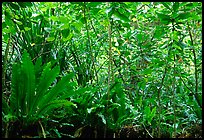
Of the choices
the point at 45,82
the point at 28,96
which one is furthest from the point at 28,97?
the point at 45,82

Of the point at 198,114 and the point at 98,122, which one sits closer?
the point at 98,122

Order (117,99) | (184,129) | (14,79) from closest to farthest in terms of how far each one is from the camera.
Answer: (14,79)
(117,99)
(184,129)

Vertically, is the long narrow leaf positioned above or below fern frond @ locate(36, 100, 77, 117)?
above

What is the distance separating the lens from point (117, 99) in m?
1.67

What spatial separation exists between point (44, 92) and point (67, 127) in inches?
12.9

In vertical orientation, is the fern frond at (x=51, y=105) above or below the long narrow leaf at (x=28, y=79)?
below

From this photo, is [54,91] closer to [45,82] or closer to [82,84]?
[45,82]

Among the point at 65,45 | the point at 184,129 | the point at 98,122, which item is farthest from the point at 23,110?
the point at 184,129

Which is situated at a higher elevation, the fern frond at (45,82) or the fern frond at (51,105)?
the fern frond at (45,82)

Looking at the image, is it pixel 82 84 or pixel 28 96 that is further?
pixel 82 84

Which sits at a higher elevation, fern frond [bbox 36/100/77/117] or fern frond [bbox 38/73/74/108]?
fern frond [bbox 38/73/74/108]

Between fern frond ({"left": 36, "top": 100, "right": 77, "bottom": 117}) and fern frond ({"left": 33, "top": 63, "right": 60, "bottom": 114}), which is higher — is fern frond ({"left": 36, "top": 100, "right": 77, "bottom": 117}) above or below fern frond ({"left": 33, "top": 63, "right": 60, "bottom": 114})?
below

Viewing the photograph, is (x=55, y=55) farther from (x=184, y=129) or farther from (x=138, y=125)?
(x=184, y=129)

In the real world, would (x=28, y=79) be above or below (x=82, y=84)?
above
